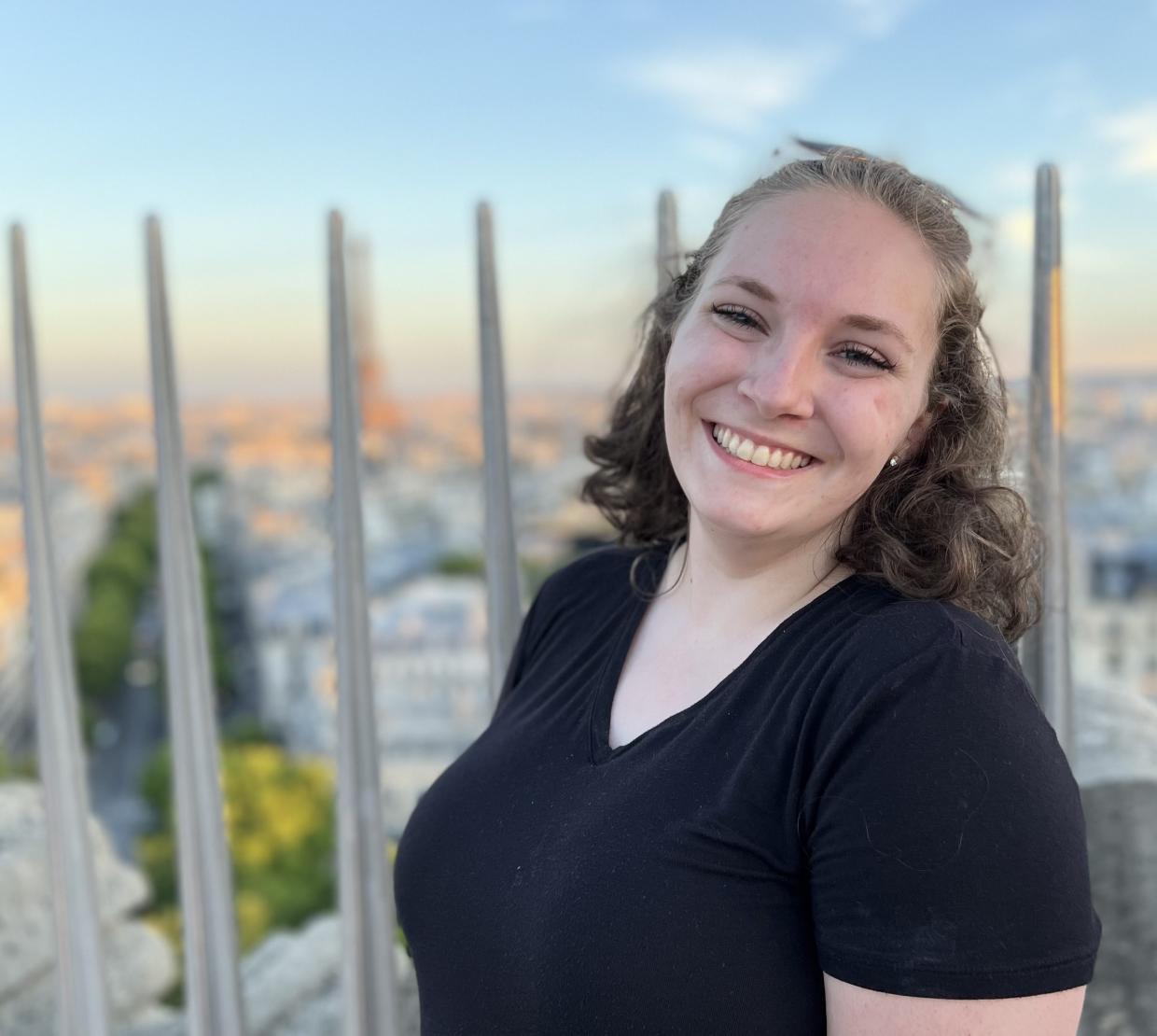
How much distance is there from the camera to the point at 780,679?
1053 millimetres

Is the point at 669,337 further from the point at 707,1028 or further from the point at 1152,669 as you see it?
the point at 1152,669

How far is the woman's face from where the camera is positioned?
110 centimetres

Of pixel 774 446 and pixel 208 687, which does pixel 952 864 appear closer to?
pixel 774 446

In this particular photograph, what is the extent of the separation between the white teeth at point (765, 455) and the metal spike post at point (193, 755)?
2.66 ft

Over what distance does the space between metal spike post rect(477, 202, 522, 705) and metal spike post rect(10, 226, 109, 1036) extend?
0.58 metres

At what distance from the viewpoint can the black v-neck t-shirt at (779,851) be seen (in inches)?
34.2

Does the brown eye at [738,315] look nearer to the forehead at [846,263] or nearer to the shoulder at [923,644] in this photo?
the forehead at [846,263]

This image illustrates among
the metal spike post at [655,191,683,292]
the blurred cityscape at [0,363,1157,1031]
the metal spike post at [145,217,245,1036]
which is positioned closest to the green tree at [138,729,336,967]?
the blurred cityscape at [0,363,1157,1031]

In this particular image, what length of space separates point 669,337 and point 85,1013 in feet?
3.93

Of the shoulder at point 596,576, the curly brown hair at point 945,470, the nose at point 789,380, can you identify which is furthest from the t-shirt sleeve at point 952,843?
the shoulder at point 596,576

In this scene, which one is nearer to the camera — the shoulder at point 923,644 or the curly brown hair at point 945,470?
the shoulder at point 923,644

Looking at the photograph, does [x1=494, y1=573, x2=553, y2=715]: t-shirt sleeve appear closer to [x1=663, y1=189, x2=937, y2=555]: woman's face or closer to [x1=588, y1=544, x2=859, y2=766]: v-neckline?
[x1=588, y1=544, x2=859, y2=766]: v-neckline

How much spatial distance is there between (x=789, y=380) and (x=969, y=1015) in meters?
0.52

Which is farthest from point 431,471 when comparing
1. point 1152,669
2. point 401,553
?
point 1152,669
